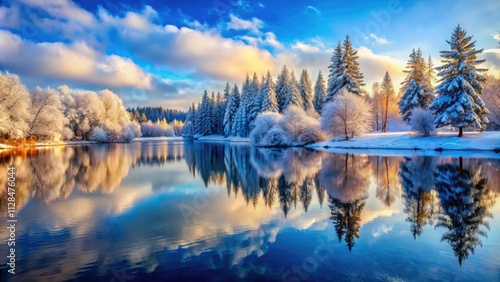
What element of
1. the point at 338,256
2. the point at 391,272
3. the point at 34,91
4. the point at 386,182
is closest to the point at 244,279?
the point at 338,256

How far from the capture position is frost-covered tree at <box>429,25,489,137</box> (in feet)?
107

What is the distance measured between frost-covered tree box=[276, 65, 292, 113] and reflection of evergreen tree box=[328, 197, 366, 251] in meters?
58.5

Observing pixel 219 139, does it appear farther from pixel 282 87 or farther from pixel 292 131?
pixel 292 131

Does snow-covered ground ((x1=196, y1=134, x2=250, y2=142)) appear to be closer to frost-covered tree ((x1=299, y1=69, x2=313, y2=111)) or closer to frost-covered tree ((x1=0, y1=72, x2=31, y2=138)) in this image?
frost-covered tree ((x1=299, y1=69, x2=313, y2=111))

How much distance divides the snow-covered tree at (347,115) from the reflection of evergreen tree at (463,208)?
85.3 feet

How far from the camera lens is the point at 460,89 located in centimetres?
3372

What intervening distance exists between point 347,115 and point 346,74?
30.7ft

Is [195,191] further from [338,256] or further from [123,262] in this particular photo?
[338,256]

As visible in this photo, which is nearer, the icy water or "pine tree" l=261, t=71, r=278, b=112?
the icy water

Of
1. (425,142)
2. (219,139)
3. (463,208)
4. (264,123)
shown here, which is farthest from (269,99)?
(463,208)

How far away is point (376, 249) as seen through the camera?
7047mm

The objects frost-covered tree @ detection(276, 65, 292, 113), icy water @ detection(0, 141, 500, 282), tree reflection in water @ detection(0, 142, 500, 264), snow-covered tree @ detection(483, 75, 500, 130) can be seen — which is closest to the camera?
icy water @ detection(0, 141, 500, 282)

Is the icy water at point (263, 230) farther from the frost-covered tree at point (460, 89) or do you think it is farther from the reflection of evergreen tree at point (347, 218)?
the frost-covered tree at point (460, 89)

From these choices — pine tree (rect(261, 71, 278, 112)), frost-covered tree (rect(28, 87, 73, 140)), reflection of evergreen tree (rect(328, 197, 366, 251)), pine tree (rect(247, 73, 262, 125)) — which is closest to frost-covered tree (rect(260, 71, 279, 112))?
pine tree (rect(261, 71, 278, 112))
